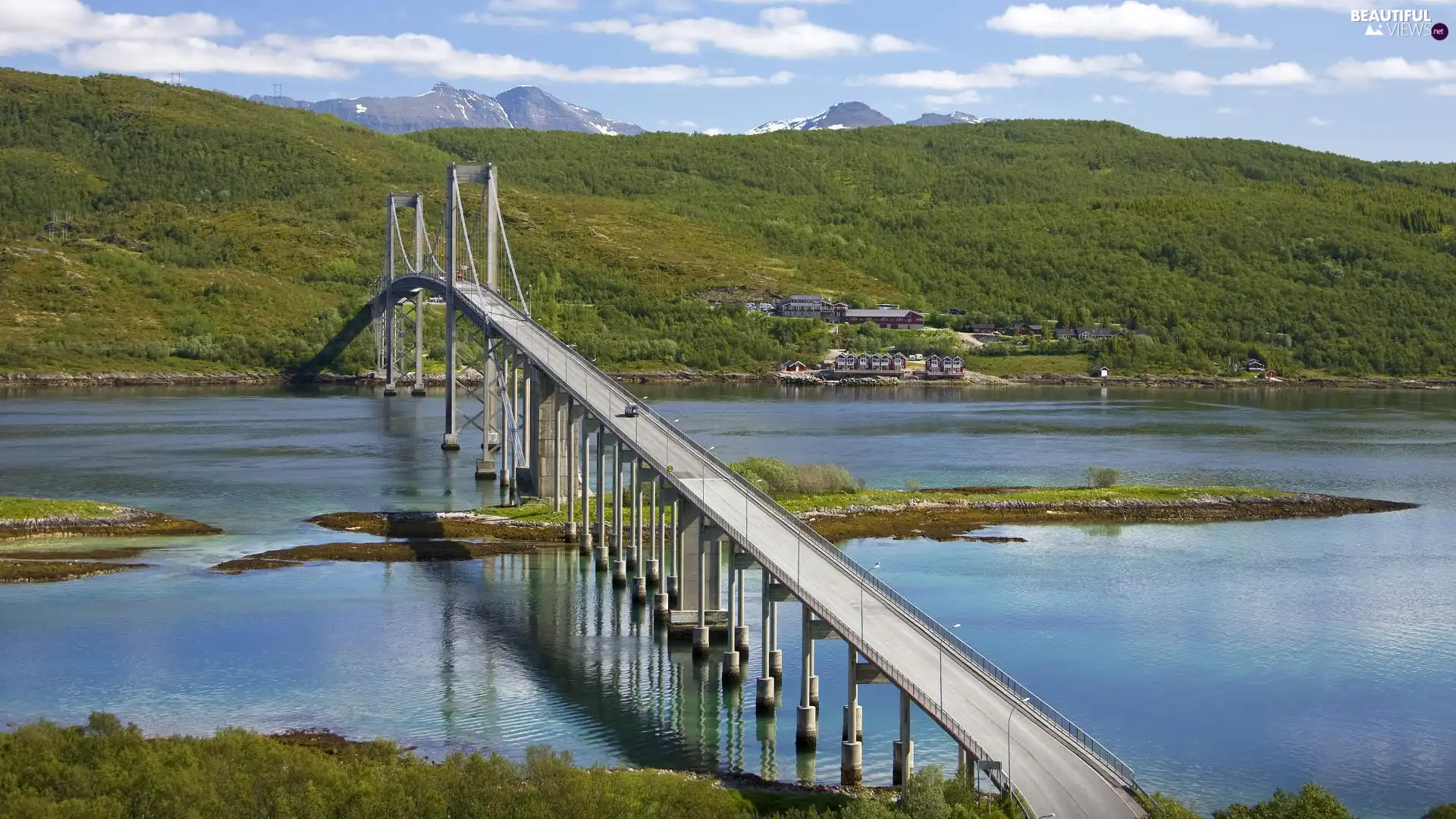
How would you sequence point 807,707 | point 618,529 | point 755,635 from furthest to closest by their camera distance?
point 618,529, point 755,635, point 807,707

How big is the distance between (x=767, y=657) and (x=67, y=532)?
31451 mm

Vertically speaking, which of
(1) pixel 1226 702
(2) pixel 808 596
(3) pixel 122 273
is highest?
(3) pixel 122 273

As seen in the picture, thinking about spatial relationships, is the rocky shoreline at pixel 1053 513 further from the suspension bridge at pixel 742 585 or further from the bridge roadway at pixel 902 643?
the bridge roadway at pixel 902 643

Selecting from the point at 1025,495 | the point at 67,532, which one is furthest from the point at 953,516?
the point at 67,532

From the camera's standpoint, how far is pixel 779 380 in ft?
512

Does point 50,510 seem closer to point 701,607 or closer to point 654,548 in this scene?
point 654,548

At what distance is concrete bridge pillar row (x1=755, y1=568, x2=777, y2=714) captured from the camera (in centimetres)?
3634

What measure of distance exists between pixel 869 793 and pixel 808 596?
17.2 ft

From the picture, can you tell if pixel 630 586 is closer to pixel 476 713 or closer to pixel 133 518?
pixel 476 713

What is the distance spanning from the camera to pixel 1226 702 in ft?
128

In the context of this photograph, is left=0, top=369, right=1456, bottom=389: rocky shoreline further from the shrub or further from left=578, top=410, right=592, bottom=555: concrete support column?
left=578, top=410, right=592, bottom=555: concrete support column

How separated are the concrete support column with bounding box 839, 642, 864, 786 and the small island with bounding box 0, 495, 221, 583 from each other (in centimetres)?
2796

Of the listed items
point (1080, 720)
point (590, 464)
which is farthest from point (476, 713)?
point (590, 464)

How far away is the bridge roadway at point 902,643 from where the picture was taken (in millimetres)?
27062
